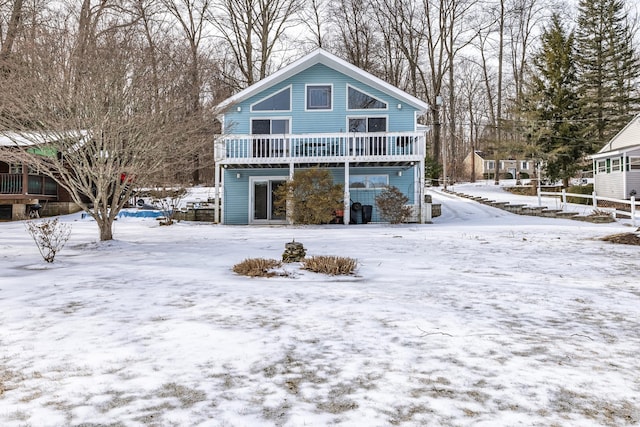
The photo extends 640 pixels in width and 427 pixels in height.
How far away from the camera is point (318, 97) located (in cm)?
1755

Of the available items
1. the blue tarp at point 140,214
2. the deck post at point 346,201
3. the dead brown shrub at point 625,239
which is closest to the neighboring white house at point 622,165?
the dead brown shrub at point 625,239

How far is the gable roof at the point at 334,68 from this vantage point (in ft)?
54.9

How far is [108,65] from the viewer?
8672 mm

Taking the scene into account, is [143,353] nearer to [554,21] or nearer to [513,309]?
[513,309]

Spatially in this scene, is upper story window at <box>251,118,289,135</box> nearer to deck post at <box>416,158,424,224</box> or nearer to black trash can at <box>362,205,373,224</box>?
black trash can at <box>362,205,373,224</box>

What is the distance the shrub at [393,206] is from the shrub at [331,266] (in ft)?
30.0

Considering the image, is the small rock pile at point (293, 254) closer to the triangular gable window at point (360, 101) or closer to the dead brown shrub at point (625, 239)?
the dead brown shrub at point (625, 239)

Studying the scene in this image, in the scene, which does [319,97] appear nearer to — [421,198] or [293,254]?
[421,198]

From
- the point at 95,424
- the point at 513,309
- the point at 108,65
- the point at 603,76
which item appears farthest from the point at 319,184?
the point at 603,76

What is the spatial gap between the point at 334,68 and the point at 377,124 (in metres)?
2.92

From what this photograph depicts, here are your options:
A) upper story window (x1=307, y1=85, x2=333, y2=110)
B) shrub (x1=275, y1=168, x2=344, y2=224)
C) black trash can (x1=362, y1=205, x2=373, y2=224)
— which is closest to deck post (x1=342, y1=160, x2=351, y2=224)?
shrub (x1=275, y1=168, x2=344, y2=224)

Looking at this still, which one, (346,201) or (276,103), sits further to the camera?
(276,103)

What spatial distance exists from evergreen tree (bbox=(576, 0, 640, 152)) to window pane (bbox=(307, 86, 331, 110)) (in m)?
18.6

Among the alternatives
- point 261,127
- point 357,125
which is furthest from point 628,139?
point 261,127
